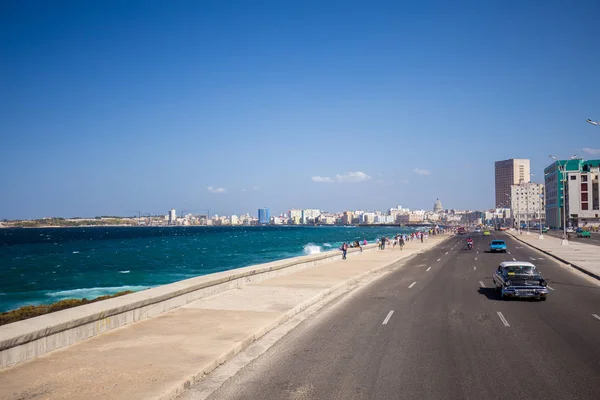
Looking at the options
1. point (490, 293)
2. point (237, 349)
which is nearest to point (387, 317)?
point (237, 349)

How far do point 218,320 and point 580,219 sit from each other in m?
164

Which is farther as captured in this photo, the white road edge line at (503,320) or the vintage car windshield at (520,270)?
the vintage car windshield at (520,270)

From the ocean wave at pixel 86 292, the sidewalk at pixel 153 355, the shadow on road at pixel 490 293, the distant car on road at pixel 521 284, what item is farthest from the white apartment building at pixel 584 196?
the sidewalk at pixel 153 355

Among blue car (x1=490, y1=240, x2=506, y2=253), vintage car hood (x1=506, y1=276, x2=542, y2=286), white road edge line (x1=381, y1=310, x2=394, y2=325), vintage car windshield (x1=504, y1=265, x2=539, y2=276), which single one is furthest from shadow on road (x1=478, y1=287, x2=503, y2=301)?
blue car (x1=490, y1=240, x2=506, y2=253)

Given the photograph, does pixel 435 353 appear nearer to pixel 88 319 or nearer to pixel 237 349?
pixel 237 349

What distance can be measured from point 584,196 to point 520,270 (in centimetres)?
15590

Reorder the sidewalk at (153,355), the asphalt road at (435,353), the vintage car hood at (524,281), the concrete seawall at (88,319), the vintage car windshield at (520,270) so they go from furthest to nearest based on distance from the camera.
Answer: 1. the vintage car windshield at (520,270)
2. the vintage car hood at (524,281)
3. the concrete seawall at (88,319)
4. the asphalt road at (435,353)
5. the sidewalk at (153,355)

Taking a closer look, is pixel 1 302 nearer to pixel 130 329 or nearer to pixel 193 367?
pixel 130 329

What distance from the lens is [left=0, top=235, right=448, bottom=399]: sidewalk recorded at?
7.54 meters

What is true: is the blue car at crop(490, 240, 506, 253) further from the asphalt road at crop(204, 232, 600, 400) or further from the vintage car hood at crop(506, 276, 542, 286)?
the vintage car hood at crop(506, 276, 542, 286)

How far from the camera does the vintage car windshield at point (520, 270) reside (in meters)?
18.6

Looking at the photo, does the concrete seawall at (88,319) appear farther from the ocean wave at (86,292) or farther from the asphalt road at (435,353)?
the ocean wave at (86,292)

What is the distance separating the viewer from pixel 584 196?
152 metres

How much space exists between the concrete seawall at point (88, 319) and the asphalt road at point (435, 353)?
3.83 metres
